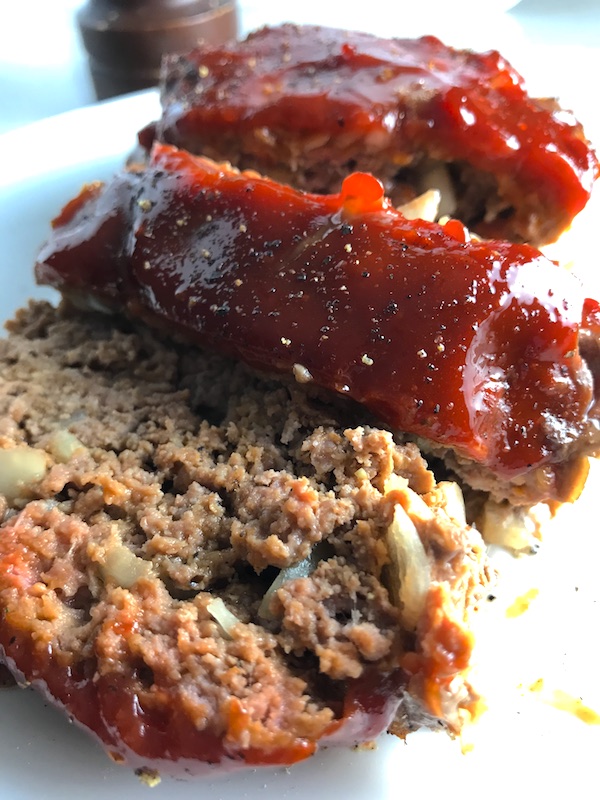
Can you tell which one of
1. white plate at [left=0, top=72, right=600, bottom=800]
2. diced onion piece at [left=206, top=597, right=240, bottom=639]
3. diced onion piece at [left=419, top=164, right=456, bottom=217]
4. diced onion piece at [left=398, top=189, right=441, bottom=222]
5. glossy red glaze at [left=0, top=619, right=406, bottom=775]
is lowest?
white plate at [left=0, top=72, right=600, bottom=800]

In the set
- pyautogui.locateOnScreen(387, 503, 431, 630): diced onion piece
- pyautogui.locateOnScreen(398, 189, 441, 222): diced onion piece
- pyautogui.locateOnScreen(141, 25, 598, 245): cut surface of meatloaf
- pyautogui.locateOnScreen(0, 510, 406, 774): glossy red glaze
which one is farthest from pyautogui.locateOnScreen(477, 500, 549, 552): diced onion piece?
pyautogui.locateOnScreen(141, 25, 598, 245): cut surface of meatloaf

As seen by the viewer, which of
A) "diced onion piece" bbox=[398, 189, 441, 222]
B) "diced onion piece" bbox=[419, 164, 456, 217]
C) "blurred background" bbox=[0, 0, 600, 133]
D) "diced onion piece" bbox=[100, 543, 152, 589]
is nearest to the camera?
"diced onion piece" bbox=[100, 543, 152, 589]

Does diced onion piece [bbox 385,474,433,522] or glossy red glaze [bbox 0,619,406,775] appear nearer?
glossy red glaze [bbox 0,619,406,775]

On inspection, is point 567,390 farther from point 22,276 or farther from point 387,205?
point 22,276

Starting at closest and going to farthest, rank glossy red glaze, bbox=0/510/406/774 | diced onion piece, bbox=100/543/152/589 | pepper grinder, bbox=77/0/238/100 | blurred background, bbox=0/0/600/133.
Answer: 1. glossy red glaze, bbox=0/510/406/774
2. diced onion piece, bbox=100/543/152/589
3. pepper grinder, bbox=77/0/238/100
4. blurred background, bbox=0/0/600/133

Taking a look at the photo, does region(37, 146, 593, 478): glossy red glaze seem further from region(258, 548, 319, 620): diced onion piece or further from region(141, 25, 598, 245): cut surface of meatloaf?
region(141, 25, 598, 245): cut surface of meatloaf

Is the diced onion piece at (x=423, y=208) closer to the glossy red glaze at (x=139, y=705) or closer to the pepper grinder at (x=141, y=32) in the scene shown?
the glossy red glaze at (x=139, y=705)

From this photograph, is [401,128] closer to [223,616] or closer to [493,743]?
[223,616]
